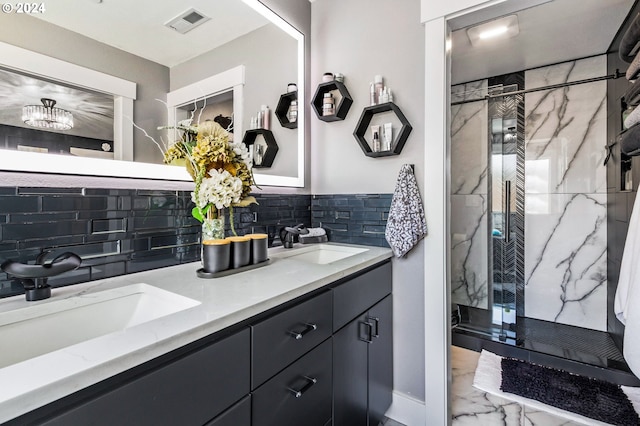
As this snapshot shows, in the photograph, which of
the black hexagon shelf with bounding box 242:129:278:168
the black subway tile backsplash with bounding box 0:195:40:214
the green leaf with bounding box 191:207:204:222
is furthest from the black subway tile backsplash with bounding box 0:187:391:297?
the black hexagon shelf with bounding box 242:129:278:168

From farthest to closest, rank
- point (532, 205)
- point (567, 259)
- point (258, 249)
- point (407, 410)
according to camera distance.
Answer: point (532, 205) → point (567, 259) → point (407, 410) → point (258, 249)

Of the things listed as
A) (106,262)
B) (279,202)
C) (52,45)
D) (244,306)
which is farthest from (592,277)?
A: (52,45)

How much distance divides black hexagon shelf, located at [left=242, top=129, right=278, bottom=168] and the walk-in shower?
1.63 meters

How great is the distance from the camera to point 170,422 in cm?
62

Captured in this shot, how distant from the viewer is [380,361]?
154cm

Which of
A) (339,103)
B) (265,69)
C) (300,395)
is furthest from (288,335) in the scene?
(265,69)

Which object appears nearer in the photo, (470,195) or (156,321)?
(156,321)

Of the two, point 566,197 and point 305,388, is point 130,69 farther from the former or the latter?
point 566,197

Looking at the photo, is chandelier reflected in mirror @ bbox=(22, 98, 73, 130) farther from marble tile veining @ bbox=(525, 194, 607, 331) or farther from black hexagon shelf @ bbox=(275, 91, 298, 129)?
marble tile veining @ bbox=(525, 194, 607, 331)

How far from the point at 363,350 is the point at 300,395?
50cm

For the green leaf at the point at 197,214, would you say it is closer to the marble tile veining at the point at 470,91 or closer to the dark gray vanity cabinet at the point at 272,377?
the dark gray vanity cabinet at the point at 272,377

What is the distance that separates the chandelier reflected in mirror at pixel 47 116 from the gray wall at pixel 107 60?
0.17m

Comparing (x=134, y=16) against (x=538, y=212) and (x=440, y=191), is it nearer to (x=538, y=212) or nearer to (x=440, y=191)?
(x=440, y=191)

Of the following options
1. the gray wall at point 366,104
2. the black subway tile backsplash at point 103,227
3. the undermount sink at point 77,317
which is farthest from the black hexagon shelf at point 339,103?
the undermount sink at point 77,317
